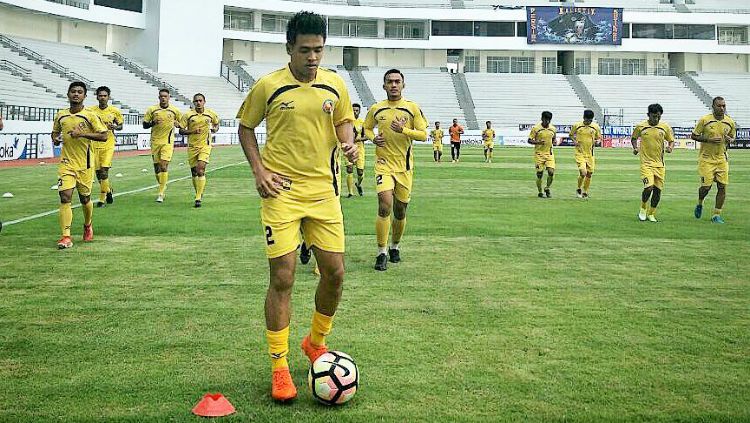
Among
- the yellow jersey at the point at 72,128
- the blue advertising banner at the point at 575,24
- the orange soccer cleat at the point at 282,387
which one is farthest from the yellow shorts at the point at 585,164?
the blue advertising banner at the point at 575,24

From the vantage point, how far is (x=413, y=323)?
5.93m

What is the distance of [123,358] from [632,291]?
509 cm

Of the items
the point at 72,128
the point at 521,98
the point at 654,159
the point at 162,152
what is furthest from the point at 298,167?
the point at 521,98

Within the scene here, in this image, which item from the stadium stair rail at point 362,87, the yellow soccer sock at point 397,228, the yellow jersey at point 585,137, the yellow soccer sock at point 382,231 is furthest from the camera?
the stadium stair rail at point 362,87

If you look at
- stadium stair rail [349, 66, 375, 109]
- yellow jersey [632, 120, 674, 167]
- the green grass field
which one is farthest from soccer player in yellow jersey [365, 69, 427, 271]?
stadium stair rail [349, 66, 375, 109]

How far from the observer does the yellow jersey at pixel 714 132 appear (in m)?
13.0

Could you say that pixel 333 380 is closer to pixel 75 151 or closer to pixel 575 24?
pixel 75 151

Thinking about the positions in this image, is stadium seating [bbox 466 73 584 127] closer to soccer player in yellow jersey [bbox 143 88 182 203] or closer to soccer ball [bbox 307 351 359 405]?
soccer player in yellow jersey [bbox 143 88 182 203]

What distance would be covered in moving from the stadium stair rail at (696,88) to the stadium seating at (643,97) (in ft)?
1.66

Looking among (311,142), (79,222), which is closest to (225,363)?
(311,142)

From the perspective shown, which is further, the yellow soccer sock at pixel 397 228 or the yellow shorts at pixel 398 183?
the yellow soccer sock at pixel 397 228

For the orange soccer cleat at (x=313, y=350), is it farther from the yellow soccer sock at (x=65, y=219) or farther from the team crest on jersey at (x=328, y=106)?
the yellow soccer sock at (x=65, y=219)

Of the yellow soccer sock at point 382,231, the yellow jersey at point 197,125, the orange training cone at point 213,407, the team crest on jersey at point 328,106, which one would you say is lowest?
the orange training cone at point 213,407

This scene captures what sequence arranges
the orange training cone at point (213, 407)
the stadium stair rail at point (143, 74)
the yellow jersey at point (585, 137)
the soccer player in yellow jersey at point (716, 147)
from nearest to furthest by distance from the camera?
the orange training cone at point (213, 407) < the soccer player in yellow jersey at point (716, 147) < the yellow jersey at point (585, 137) < the stadium stair rail at point (143, 74)
